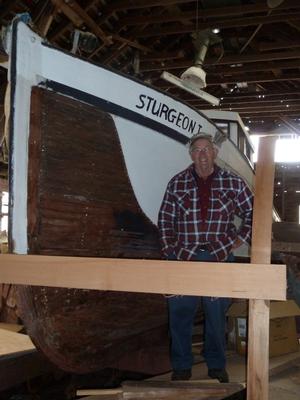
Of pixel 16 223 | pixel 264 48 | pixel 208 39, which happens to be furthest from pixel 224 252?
pixel 264 48

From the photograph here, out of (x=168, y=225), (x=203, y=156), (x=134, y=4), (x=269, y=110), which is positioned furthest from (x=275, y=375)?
(x=269, y=110)

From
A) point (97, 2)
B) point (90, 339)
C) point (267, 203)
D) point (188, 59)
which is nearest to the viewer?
point (267, 203)

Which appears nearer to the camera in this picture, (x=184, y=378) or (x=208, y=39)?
(x=184, y=378)

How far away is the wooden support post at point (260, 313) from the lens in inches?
64.6

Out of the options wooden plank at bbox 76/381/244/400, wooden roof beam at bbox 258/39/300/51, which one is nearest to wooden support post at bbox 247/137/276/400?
wooden plank at bbox 76/381/244/400

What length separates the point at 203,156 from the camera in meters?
2.78

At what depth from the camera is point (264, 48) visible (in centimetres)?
629

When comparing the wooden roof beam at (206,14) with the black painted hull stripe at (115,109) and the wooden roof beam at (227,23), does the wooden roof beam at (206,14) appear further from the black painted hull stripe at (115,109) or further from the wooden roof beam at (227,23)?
the black painted hull stripe at (115,109)

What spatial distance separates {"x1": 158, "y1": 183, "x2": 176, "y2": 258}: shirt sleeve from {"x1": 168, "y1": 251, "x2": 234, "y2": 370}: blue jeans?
197 mm

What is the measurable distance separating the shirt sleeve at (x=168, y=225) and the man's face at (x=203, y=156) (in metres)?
0.25

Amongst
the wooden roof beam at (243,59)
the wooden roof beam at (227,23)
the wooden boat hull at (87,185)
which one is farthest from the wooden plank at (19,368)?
the wooden roof beam at (243,59)

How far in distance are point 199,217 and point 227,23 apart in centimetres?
393

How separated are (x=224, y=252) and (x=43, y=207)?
1.17m

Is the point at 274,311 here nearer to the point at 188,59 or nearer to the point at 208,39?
the point at 208,39
